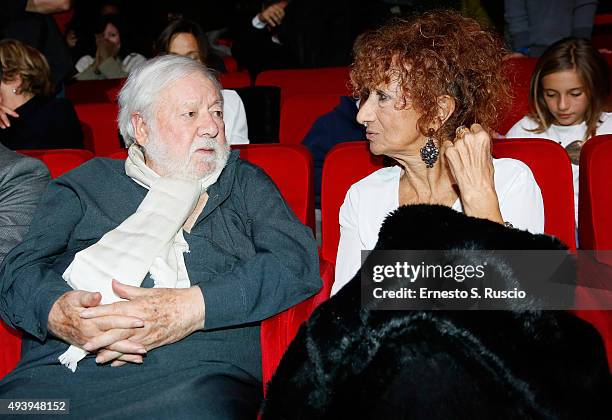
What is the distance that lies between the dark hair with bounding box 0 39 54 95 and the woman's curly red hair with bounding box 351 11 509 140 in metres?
1.91

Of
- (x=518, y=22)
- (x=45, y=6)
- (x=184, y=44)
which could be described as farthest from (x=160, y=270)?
(x=518, y=22)

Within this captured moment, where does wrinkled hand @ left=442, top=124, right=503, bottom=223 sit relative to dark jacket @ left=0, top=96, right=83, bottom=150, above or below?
below

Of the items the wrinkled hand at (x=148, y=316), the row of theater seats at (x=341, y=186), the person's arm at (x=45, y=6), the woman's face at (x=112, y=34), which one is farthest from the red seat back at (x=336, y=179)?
the woman's face at (x=112, y=34)

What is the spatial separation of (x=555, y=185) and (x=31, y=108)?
2.23 meters

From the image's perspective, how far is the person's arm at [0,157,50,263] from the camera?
217 cm

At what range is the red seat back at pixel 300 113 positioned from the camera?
333 cm

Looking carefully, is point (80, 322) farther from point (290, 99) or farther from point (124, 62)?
point (124, 62)

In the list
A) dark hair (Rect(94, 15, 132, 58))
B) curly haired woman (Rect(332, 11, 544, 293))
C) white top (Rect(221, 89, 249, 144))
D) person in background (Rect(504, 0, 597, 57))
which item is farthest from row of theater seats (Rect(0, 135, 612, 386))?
dark hair (Rect(94, 15, 132, 58))

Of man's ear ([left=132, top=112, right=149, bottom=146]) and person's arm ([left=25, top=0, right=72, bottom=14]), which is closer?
man's ear ([left=132, top=112, right=149, bottom=146])

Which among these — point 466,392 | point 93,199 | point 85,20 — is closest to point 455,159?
point 466,392

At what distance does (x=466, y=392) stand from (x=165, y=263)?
0.85 meters

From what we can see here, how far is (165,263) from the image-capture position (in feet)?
6.56

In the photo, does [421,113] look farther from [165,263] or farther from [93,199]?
[93,199]

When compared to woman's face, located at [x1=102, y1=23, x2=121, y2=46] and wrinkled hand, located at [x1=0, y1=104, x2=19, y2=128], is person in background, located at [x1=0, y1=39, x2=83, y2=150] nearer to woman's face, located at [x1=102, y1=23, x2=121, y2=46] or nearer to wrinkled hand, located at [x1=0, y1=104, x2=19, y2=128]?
wrinkled hand, located at [x1=0, y1=104, x2=19, y2=128]
